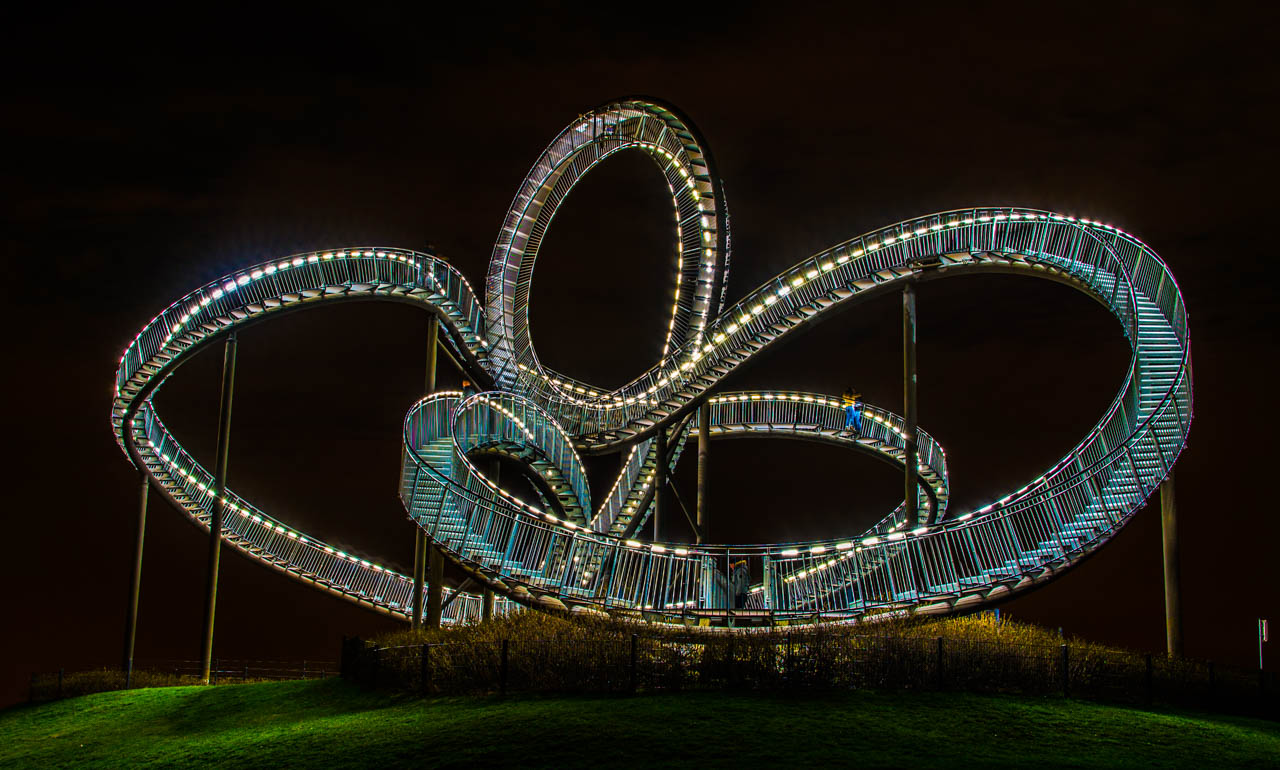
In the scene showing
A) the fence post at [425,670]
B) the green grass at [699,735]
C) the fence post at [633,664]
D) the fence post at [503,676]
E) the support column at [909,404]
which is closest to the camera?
the green grass at [699,735]

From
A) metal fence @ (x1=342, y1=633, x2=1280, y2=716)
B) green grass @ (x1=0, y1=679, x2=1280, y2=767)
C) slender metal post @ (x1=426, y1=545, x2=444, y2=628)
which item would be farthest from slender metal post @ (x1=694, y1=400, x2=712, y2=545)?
green grass @ (x1=0, y1=679, x2=1280, y2=767)

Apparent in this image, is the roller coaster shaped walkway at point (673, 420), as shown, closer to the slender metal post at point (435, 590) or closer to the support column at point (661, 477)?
the support column at point (661, 477)

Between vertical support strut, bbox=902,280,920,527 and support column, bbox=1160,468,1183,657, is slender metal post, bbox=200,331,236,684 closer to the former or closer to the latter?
vertical support strut, bbox=902,280,920,527

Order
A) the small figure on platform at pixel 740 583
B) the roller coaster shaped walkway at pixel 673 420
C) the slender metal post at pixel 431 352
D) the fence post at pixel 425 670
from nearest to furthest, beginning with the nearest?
the fence post at pixel 425 670 < the roller coaster shaped walkway at pixel 673 420 < the small figure on platform at pixel 740 583 < the slender metal post at pixel 431 352

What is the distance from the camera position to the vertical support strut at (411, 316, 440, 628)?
80.2 feet

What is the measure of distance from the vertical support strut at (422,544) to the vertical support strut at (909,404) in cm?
1000

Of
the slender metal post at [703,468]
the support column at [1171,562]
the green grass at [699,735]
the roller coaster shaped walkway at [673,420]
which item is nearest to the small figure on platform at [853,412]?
the roller coaster shaped walkway at [673,420]

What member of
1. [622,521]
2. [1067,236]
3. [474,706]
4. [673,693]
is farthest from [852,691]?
[622,521]

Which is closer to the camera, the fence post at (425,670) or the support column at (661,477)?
the fence post at (425,670)

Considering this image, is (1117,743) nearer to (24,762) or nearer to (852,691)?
(852,691)

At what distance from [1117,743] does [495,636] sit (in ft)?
30.2

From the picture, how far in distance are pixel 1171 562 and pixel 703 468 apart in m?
10.1

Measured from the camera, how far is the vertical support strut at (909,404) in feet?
72.3

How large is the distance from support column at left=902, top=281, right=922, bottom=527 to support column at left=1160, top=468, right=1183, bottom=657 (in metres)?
4.37
